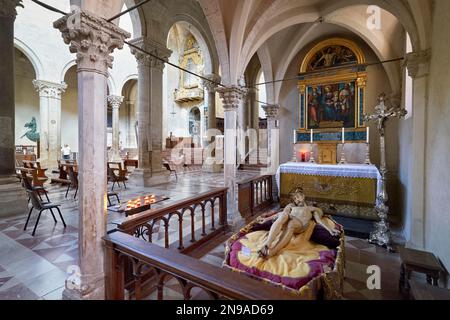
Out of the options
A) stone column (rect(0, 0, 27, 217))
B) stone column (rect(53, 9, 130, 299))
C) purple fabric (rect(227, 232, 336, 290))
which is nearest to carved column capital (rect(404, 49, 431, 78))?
purple fabric (rect(227, 232, 336, 290))

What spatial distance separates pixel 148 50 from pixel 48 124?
8523 millimetres

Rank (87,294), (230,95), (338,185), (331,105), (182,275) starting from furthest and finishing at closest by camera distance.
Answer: (331,105) < (338,185) < (230,95) < (87,294) < (182,275)

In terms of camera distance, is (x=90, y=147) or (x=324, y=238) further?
(x=324, y=238)

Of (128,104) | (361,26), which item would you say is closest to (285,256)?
(361,26)

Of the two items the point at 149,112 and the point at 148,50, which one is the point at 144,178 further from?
the point at 148,50

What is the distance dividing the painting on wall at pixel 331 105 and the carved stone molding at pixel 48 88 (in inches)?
530

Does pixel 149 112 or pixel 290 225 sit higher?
pixel 149 112

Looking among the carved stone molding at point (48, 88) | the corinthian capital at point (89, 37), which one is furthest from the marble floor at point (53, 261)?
the carved stone molding at point (48, 88)

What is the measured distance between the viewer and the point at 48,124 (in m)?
12.4

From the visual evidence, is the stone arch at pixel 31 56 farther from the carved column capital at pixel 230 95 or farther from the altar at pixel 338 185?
the altar at pixel 338 185

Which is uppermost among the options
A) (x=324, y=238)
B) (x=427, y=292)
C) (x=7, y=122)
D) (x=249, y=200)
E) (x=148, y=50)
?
(x=148, y=50)

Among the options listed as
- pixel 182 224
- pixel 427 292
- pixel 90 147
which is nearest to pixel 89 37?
pixel 90 147

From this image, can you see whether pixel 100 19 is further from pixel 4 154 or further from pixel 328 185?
pixel 328 185
